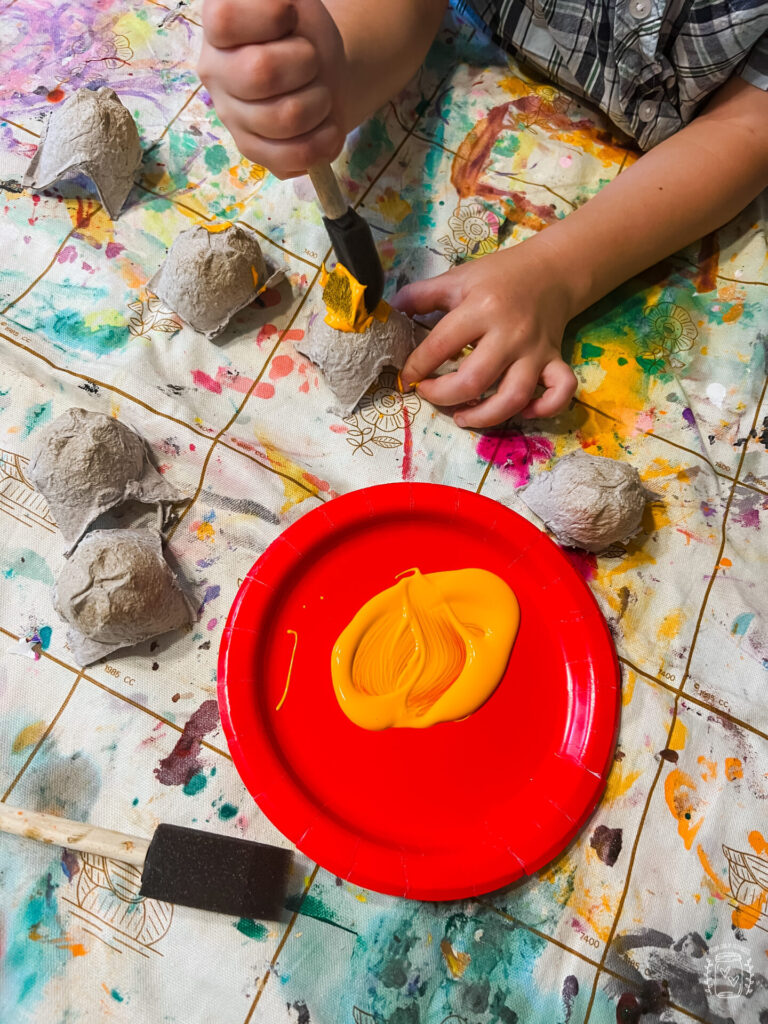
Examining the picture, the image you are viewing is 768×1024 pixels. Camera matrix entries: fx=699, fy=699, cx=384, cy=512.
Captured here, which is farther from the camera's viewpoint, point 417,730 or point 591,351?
point 591,351

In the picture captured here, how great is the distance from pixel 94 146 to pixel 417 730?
2.52 ft

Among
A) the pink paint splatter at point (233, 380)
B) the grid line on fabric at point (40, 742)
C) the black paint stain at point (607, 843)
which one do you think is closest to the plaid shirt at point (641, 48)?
the pink paint splatter at point (233, 380)

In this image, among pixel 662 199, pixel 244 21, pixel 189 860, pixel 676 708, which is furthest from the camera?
pixel 662 199

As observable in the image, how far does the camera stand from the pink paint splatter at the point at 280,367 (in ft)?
2.76

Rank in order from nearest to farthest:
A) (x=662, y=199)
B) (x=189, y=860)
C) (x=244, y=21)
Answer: (x=244, y=21) < (x=189, y=860) < (x=662, y=199)

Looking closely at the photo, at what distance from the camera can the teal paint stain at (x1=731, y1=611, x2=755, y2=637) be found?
76cm

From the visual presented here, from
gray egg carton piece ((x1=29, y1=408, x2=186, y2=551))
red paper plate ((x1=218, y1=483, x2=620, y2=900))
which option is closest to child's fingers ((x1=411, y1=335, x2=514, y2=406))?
red paper plate ((x1=218, y1=483, x2=620, y2=900))

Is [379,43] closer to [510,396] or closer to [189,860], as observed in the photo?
[510,396]

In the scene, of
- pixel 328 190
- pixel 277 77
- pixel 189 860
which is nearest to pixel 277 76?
pixel 277 77

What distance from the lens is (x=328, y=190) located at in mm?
651

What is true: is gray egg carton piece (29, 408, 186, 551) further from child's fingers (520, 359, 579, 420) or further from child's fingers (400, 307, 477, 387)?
child's fingers (520, 359, 579, 420)

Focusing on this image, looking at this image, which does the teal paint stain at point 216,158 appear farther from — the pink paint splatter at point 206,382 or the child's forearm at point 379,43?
the pink paint splatter at point 206,382

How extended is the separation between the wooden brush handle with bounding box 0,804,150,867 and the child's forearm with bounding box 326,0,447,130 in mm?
802

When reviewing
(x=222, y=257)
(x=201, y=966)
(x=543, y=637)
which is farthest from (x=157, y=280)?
(x=201, y=966)
